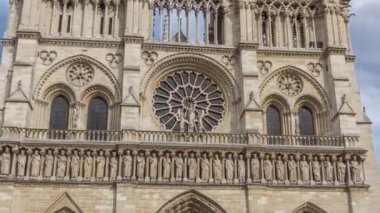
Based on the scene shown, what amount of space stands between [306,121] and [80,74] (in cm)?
943

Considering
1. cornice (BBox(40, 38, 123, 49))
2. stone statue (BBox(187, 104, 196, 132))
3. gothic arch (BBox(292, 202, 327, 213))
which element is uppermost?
cornice (BBox(40, 38, 123, 49))

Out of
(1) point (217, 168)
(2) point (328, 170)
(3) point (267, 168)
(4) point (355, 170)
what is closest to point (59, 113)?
(1) point (217, 168)

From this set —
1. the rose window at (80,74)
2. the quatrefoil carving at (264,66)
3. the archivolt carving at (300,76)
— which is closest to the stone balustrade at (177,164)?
the archivolt carving at (300,76)

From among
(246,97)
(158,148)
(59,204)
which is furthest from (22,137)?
(246,97)

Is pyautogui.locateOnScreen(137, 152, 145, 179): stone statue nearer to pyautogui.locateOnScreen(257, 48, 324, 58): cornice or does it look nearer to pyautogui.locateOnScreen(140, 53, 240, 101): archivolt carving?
pyautogui.locateOnScreen(140, 53, 240, 101): archivolt carving

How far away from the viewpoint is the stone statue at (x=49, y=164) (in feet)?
65.3

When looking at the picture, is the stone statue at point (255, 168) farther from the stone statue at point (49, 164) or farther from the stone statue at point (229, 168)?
the stone statue at point (49, 164)

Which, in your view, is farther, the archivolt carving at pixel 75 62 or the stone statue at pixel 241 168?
the archivolt carving at pixel 75 62

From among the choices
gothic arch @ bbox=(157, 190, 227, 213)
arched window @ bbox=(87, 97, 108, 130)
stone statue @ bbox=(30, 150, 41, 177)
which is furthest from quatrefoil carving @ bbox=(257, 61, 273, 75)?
stone statue @ bbox=(30, 150, 41, 177)

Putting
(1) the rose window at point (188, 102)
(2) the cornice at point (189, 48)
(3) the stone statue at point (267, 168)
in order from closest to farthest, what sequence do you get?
(3) the stone statue at point (267, 168), (1) the rose window at point (188, 102), (2) the cornice at point (189, 48)

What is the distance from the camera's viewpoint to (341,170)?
21.1 metres

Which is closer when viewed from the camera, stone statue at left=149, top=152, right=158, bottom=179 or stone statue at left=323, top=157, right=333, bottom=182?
stone statue at left=149, top=152, right=158, bottom=179

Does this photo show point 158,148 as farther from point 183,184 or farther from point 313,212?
point 313,212

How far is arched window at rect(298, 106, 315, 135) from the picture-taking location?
23062mm
